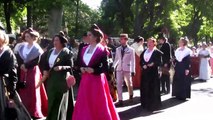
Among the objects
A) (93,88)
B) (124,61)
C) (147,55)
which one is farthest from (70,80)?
(124,61)

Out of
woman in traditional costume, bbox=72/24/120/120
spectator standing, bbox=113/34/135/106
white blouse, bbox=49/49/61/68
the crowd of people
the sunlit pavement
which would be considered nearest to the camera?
the crowd of people

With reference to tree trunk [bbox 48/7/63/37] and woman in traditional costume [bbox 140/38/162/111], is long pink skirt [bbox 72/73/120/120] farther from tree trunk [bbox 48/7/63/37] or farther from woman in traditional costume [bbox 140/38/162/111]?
tree trunk [bbox 48/7/63/37]

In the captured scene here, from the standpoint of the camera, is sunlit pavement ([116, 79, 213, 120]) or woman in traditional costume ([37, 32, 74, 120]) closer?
woman in traditional costume ([37, 32, 74, 120])

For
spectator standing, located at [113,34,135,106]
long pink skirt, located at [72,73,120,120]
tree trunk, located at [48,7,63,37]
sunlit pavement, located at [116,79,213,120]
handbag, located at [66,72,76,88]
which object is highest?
tree trunk, located at [48,7,63,37]

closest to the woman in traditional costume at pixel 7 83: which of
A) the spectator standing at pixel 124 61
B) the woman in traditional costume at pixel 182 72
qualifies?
the spectator standing at pixel 124 61

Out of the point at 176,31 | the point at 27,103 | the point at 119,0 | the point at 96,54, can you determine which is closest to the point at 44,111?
the point at 27,103

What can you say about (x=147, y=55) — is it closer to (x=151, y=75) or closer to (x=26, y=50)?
(x=151, y=75)

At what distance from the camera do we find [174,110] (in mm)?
11281

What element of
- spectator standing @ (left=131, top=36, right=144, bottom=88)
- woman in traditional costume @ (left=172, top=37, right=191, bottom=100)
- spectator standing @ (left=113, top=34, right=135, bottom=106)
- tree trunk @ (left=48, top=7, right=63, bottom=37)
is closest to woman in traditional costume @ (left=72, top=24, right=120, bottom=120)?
spectator standing @ (left=113, top=34, right=135, bottom=106)

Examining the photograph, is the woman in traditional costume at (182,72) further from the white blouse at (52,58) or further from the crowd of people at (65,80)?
the white blouse at (52,58)

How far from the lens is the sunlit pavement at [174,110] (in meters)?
10.3

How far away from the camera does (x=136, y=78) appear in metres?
16.0

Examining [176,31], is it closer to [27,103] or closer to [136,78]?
[136,78]

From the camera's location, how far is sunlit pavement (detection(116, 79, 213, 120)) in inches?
405
